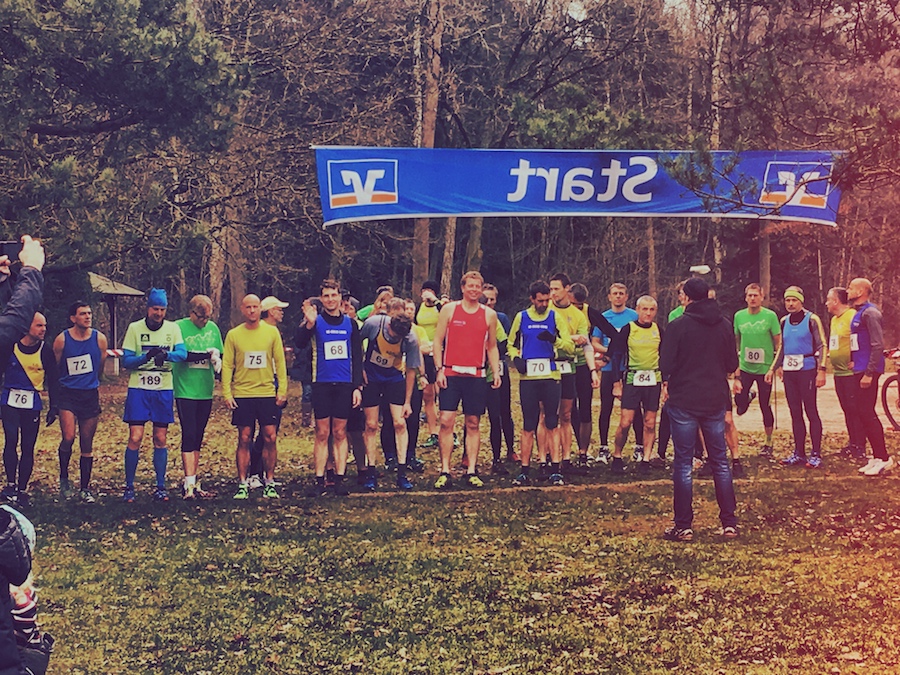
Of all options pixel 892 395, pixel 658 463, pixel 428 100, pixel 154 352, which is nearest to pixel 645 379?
pixel 658 463

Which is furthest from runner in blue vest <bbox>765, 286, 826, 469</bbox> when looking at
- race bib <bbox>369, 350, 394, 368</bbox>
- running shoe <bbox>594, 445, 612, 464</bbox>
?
race bib <bbox>369, 350, 394, 368</bbox>

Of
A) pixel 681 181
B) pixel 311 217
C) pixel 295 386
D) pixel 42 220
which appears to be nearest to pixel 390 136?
pixel 311 217

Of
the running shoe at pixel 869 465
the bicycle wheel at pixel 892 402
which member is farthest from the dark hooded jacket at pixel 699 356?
the bicycle wheel at pixel 892 402

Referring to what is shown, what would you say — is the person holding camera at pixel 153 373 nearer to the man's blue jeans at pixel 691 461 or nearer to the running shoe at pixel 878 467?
the man's blue jeans at pixel 691 461

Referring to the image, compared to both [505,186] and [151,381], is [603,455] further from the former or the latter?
[151,381]

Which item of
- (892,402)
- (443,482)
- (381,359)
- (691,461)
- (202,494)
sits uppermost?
(381,359)

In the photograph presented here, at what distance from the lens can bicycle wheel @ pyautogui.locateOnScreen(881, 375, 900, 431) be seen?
1666 cm

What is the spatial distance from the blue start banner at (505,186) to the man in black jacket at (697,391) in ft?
13.6

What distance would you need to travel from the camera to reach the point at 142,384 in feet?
37.0

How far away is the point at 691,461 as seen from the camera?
920cm

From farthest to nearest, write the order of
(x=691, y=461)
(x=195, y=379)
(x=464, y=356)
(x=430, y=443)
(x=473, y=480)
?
1. (x=430, y=443)
2. (x=473, y=480)
3. (x=464, y=356)
4. (x=195, y=379)
5. (x=691, y=461)

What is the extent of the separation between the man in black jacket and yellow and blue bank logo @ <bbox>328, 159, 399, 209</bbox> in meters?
5.23

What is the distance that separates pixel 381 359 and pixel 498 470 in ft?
6.62

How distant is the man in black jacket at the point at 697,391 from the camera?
9.12 meters
